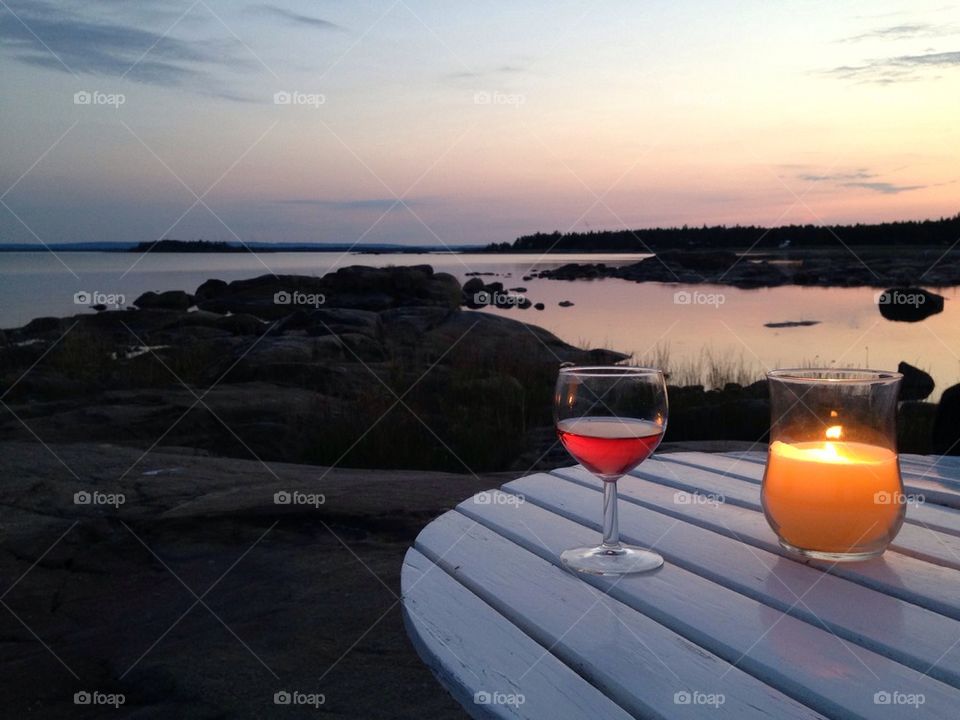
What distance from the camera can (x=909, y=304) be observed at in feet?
92.0

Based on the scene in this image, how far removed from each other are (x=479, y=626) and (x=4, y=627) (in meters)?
3.17

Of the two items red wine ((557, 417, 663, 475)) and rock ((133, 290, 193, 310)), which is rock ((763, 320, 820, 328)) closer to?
rock ((133, 290, 193, 310))

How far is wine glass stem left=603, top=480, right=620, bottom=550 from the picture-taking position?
158 centimetres

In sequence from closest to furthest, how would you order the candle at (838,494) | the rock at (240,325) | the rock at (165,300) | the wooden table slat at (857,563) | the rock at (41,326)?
the wooden table slat at (857,563) → the candle at (838,494) → the rock at (41,326) → the rock at (240,325) → the rock at (165,300)

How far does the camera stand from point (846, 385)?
4.97 feet

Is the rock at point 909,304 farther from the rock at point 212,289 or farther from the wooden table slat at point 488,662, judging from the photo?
the wooden table slat at point 488,662

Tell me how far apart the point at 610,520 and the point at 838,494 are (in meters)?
0.39

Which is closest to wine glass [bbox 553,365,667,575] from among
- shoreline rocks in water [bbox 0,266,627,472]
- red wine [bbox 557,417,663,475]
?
red wine [bbox 557,417,663,475]

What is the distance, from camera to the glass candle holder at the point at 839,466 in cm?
151

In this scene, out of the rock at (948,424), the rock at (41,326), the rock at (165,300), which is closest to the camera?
the rock at (948,424)

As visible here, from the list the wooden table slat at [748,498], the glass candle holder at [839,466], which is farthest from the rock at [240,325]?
the glass candle holder at [839,466]

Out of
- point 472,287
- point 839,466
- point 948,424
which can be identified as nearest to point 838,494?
point 839,466

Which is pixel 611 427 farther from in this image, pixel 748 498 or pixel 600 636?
pixel 748 498

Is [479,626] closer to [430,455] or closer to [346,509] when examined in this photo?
[346,509]
